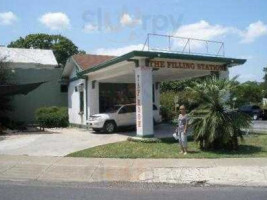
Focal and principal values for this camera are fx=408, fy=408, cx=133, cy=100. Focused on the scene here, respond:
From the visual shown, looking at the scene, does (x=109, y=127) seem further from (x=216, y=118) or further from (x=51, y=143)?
(x=216, y=118)

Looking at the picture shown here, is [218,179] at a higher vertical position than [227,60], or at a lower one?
lower

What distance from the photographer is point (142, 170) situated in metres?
11.7

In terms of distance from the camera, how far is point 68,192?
359 inches

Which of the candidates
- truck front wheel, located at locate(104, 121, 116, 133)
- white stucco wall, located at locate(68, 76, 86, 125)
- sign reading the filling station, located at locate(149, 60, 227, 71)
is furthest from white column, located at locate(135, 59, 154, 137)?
white stucco wall, located at locate(68, 76, 86, 125)

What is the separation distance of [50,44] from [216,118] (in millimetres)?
47198

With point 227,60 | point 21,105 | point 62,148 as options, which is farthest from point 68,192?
point 21,105

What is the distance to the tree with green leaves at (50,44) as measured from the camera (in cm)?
5747

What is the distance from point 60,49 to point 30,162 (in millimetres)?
45799

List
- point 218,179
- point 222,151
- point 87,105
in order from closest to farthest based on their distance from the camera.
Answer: point 218,179 → point 222,151 → point 87,105

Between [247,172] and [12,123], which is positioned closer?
[247,172]

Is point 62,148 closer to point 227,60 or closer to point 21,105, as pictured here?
point 227,60

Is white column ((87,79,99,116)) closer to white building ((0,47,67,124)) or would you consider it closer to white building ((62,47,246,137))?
white building ((62,47,246,137))

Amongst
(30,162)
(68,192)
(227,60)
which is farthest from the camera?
(227,60)

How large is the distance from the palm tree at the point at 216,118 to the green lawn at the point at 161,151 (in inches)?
18.5
